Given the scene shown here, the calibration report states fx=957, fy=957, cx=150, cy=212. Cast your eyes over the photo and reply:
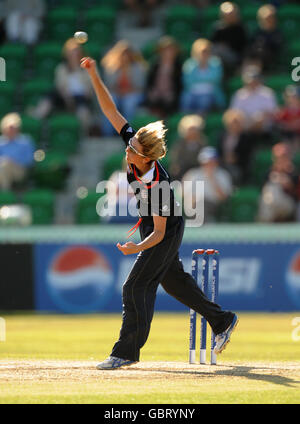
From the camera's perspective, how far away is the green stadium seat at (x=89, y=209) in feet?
50.2

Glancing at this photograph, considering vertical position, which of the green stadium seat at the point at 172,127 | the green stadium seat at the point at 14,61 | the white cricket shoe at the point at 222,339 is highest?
the green stadium seat at the point at 14,61

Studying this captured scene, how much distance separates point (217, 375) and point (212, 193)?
23.9 ft

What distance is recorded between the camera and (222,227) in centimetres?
1432

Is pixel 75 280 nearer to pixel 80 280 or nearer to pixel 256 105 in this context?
pixel 80 280

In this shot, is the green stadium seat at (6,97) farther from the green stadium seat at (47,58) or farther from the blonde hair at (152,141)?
the blonde hair at (152,141)

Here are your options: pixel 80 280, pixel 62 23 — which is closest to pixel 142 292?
pixel 80 280

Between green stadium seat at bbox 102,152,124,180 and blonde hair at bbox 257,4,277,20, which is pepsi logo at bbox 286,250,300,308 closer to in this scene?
green stadium seat at bbox 102,152,124,180

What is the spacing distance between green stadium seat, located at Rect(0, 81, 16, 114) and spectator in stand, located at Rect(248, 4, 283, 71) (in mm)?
4503

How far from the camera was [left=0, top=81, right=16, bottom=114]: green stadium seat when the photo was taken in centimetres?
1778

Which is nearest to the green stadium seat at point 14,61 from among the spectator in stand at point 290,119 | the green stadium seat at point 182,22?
the green stadium seat at point 182,22

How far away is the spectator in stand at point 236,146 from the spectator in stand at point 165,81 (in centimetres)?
160

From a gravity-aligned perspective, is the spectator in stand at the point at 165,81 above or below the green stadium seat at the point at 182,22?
below

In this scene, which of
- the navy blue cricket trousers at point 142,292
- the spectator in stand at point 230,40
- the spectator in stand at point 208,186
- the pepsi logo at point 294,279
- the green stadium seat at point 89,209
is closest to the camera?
the navy blue cricket trousers at point 142,292

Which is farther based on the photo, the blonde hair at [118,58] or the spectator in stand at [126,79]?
the spectator in stand at [126,79]
